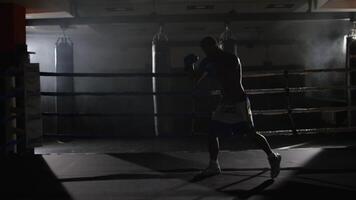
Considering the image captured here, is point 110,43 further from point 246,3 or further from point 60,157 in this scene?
point 60,157

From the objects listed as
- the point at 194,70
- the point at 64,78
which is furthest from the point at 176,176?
the point at 64,78

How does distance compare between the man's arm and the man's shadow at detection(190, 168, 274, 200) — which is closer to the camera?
the man's shadow at detection(190, 168, 274, 200)

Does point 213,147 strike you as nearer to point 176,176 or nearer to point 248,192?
point 176,176

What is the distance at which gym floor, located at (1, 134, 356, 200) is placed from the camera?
326cm

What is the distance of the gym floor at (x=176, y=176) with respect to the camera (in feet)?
10.7

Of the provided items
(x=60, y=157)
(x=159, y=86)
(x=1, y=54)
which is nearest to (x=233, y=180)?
(x=60, y=157)

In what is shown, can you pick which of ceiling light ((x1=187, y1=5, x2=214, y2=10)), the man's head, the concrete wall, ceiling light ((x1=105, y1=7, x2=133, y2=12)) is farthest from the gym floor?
the concrete wall

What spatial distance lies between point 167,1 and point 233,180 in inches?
217

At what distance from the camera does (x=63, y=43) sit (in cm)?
977

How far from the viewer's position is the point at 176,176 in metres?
3.85

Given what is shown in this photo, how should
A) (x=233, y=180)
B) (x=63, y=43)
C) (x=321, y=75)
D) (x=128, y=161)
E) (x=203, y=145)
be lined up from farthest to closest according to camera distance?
(x=321, y=75)
(x=63, y=43)
(x=203, y=145)
(x=128, y=161)
(x=233, y=180)

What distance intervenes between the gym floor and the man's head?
1142 millimetres

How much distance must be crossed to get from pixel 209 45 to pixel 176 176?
1238mm

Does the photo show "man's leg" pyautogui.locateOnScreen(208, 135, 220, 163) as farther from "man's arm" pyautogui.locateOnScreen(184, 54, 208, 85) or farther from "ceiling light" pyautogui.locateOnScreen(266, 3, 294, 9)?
"ceiling light" pyautogui.locateOnScreen(266, 3, 294, 9)
